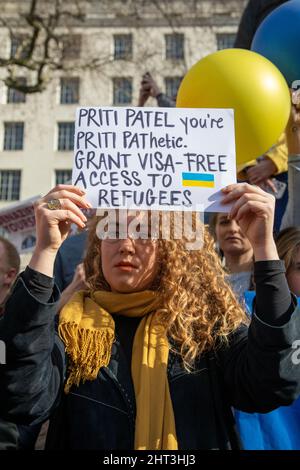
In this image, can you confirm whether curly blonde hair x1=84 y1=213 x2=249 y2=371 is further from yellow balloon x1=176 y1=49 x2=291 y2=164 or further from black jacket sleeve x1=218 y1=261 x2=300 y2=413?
yellow balloon x1=176 y1=49 x2=291 y2=164

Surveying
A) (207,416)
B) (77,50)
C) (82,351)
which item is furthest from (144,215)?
(77,50)

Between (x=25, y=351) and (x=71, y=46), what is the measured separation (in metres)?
9.74

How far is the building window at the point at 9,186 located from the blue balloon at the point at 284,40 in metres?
24.3

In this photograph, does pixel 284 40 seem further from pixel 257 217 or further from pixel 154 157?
pixel 257 217

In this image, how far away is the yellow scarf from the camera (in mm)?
1589

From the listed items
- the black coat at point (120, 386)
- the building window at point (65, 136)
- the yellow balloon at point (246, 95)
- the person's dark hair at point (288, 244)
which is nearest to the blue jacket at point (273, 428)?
the black coat at point (120, 386)

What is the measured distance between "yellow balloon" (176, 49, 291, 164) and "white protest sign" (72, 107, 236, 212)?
47cm

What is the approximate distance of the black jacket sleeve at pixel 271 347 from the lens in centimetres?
151

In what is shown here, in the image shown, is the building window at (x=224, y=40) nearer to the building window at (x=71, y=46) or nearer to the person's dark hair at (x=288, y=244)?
the building window at (x=71, y=46)

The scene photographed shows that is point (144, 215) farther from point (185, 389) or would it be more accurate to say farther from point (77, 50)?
point (77, 50)

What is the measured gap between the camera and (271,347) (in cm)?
152

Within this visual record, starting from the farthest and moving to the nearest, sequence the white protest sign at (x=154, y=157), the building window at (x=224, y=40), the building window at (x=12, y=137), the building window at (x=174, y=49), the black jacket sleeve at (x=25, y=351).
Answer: the building window at (x=12, y=137) < the building window at (x=224, y=40) < the building window at (x=174, y=49) < the white protest sign at (x=154, y=157) < the black jacket sleeve at (x=25, y=351)

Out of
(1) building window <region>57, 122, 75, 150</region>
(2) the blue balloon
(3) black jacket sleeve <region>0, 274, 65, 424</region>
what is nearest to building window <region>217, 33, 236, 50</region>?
(1) building window <region>57, 122, 75, 150</region>
